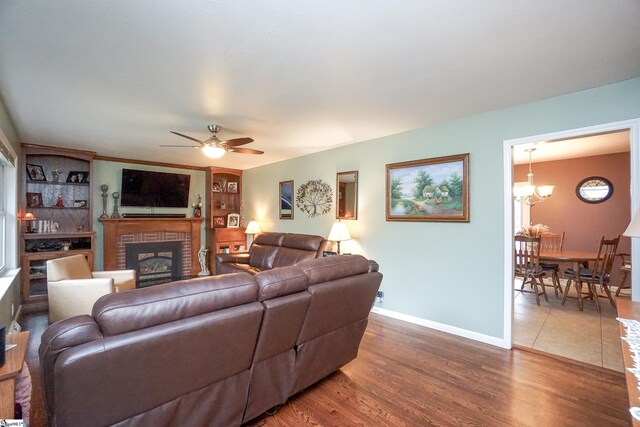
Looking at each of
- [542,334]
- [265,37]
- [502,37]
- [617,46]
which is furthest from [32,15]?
[542,334]

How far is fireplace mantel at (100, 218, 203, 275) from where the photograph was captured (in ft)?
17.2

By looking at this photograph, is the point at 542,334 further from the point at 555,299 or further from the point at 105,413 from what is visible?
the point at 105,413

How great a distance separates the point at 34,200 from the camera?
15.3ft

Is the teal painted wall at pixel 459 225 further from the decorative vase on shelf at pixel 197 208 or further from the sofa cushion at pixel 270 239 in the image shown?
the decorative vase on shelf at pixel 197 208

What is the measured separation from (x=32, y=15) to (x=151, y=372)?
1935 mm

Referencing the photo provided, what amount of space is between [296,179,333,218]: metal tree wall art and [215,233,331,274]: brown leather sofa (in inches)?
20.6

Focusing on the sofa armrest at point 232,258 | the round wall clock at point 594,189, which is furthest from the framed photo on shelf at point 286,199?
the round wall clock at point 594,189

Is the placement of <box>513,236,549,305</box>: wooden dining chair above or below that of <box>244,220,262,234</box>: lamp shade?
below

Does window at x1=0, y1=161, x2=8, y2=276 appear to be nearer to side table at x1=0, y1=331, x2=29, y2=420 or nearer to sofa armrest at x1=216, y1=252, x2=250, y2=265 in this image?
sofa armrest at x1=216, y1=252, x2=250, y2=265

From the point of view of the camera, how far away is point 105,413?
119 cm

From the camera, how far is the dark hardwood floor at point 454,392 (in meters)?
1.88

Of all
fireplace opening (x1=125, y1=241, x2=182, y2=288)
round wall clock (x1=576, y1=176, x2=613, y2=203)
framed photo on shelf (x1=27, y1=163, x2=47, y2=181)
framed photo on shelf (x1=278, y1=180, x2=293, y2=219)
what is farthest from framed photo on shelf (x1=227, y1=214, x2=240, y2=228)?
round wall clock (x1=576, y1=176, x2=613, y2=203)

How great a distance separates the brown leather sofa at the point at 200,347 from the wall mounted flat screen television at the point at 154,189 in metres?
5.05

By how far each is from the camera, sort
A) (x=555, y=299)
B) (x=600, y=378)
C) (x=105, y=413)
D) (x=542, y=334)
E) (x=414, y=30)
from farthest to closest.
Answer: (x=555, y=299) < (x=542, y=334) < (x=600, y=378) < (x=414, y=30) < (x=105, y=413)
